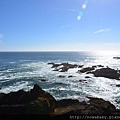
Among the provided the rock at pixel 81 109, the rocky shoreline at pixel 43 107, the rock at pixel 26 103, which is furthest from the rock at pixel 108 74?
the rock at pixel 26 103

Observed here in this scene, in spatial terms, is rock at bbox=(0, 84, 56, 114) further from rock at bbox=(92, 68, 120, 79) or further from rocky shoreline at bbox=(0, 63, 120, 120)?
rock at bbox=(92, 68, 120, 79)

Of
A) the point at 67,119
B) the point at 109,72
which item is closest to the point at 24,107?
the point at 67,119

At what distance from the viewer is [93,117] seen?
17125 millimetres

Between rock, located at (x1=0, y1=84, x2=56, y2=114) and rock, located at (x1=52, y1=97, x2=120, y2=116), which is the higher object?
rock, located at (x1=0, y1=84, x2=56, y2=114)

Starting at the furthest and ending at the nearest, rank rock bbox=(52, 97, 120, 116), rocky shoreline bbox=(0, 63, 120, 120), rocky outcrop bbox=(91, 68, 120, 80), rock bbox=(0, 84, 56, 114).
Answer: rocky outcrop bbox=(91, 68, 120, 80), rock bbox=(52, 97, 120, 116), rocky shoreline bbox=(0, 63, 120, 120), rock bbox=(0, 84, 56, 114)

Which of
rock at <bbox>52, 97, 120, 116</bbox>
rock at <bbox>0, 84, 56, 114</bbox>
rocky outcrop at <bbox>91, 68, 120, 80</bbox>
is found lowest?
rocky outcrop at <bbox>91, 68, 120, 80</bbox>

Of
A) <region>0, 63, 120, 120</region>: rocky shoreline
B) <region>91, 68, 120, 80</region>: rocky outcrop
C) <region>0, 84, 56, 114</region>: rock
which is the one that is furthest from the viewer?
<region>91, 68, 120, 80</region>: rocky outcrop

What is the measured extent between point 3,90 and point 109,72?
37.9 meters

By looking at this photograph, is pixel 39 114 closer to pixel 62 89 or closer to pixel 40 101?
pixel 40 101

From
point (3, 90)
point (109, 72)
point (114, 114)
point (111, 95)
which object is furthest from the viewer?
point (109, 72)

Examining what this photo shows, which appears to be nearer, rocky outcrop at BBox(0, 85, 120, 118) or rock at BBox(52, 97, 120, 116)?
rocky outcrop at BBox(0, 85, 120, 118)

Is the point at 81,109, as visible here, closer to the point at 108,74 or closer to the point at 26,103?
the point at 26,103

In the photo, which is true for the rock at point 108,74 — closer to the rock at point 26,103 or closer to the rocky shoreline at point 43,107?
the rocky shoreline at point 43,107

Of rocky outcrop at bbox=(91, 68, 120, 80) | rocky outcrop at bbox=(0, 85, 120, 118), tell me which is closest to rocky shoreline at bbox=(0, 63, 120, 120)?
rocky outcrop at bbox=(0, 85, 120, 118)
